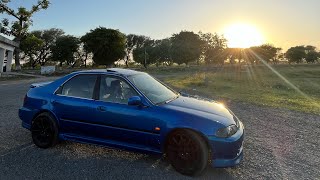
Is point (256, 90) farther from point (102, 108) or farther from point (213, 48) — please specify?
point (213, 48)

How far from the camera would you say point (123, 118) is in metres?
5.42

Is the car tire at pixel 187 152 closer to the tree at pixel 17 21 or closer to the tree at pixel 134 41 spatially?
the tree at pixel 17 21

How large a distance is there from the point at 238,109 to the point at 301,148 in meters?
5.07

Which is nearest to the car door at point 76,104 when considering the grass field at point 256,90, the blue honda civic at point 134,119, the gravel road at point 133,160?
the blue honda civic at point 134,119

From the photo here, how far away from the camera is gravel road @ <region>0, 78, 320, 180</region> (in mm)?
5012

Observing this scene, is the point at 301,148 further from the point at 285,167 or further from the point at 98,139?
the point at 98,139

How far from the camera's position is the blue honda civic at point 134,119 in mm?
4926

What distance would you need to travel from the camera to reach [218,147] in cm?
482

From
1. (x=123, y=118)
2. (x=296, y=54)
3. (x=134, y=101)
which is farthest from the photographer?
(x=296, y=54)

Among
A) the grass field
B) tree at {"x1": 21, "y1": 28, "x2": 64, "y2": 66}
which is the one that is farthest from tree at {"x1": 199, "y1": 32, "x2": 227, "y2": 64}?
the grass field

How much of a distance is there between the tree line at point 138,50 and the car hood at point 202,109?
53328 mm

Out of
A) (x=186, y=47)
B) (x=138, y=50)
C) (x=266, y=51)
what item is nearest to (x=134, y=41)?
(x=138, y=50)

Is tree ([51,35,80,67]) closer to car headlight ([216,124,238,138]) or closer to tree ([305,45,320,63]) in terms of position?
car headlight ([216,124,238,138])

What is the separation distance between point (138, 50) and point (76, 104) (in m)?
84.3
